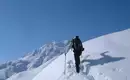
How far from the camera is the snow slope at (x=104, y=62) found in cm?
1617

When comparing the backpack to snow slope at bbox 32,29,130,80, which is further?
the backpack

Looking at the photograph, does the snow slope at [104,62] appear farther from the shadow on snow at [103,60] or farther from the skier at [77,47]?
the skier at [77,47]

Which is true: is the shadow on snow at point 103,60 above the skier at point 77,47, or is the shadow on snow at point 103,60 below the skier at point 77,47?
below

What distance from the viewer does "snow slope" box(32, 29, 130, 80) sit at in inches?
637

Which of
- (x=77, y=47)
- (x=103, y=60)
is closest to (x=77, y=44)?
(x=77, y=47)

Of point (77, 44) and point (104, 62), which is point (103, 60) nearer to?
point (104, 62)

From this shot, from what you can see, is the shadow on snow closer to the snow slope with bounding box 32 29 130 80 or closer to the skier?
the snow slope with bounding box 32 29 130 80

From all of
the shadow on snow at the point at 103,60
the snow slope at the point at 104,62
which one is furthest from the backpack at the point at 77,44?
the shadow on snow at the point at 103,60

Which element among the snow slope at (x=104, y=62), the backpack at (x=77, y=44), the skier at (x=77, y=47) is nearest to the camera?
the snow slope at (x=104, y=62)

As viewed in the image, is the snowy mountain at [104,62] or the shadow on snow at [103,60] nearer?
the snowy mountain at [104,62]

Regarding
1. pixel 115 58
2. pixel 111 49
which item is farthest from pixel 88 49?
pixel 115 58

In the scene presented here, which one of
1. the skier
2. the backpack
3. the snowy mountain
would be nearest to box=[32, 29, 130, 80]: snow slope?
the snowy mountain

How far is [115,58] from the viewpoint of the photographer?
18797 mm

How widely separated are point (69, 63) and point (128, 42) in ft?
20.7
